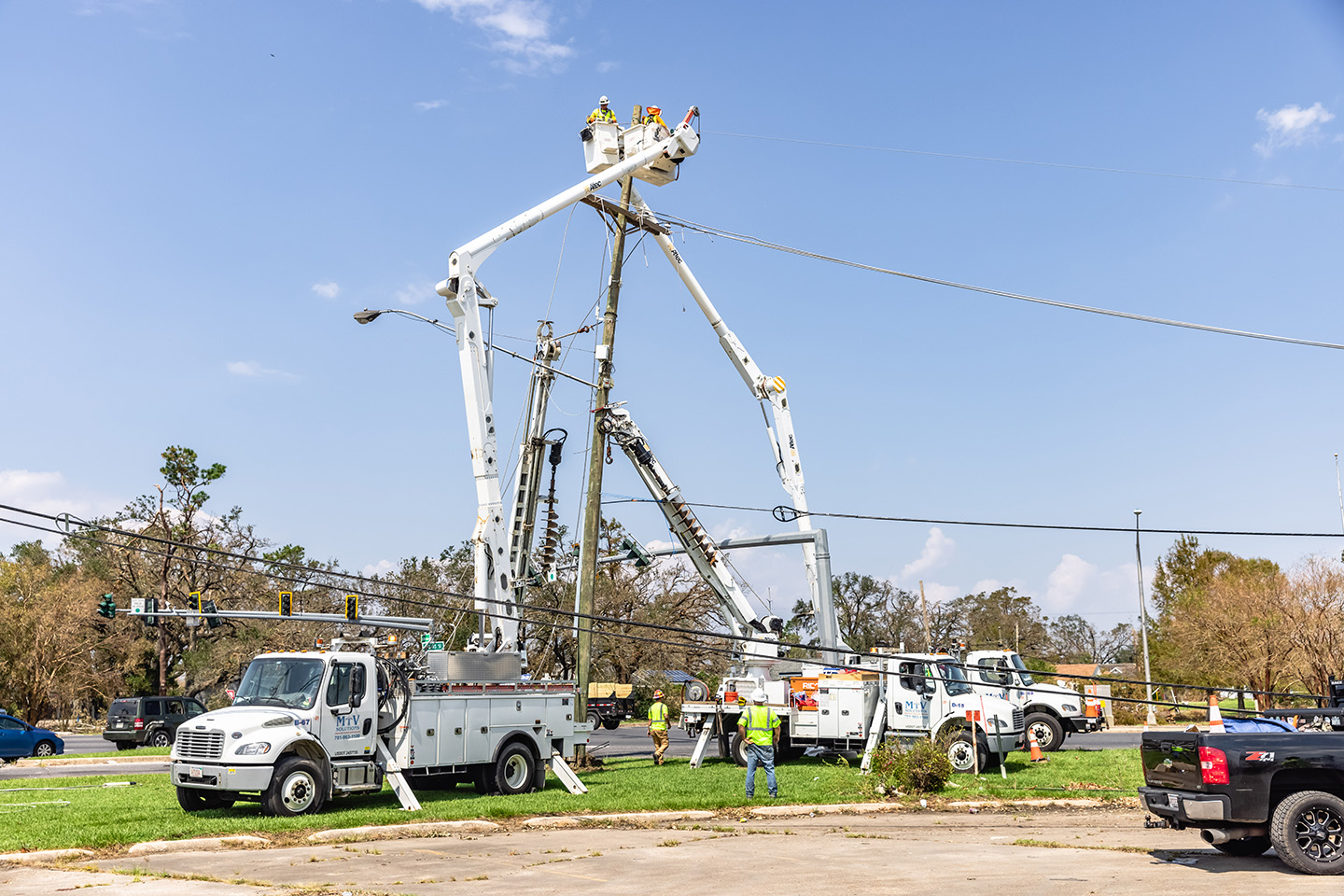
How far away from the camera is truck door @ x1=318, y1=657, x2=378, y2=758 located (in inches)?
623

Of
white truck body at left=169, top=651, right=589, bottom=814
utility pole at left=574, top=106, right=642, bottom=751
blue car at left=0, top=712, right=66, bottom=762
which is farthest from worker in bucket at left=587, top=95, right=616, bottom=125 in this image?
blue car at left=0, top=712, right=66, bottom=762

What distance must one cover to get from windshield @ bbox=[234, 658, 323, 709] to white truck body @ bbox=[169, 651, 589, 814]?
1cm

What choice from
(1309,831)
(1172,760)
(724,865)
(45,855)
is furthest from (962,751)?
(45,855)

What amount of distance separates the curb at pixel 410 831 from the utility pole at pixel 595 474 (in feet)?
18.8

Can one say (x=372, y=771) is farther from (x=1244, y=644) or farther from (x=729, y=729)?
(x=1244, y=644)

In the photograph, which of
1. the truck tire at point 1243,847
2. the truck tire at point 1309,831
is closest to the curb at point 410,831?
the truck tire at point 1243,847

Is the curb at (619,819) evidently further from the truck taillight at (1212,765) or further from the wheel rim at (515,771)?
the truck taillight at (1212,765)

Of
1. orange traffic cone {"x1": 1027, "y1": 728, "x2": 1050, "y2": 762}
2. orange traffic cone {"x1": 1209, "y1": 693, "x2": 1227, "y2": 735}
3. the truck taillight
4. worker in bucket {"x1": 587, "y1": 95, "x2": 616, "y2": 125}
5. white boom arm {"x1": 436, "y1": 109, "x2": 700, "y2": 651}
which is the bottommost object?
orange traffic cone {"x1": 1027, "y1": 728, "x2": 1050, "y2": 762}

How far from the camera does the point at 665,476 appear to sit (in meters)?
24.6

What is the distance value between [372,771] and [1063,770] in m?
13.0

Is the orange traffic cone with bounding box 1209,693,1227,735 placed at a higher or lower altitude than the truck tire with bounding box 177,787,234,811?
higher

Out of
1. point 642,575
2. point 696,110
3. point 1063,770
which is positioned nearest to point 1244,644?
point 642,575

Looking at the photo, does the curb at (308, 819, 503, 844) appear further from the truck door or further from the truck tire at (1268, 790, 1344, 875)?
the truck tire at (1268, 790, 1344, 875)

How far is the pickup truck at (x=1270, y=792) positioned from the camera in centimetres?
1055
